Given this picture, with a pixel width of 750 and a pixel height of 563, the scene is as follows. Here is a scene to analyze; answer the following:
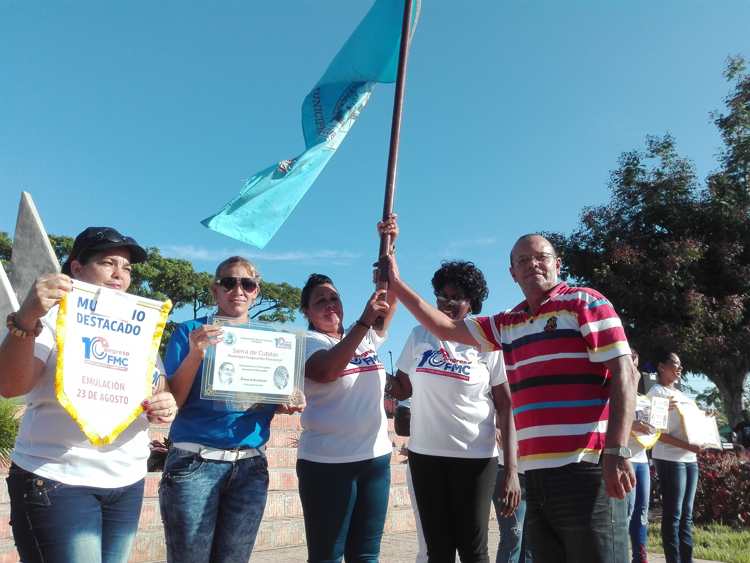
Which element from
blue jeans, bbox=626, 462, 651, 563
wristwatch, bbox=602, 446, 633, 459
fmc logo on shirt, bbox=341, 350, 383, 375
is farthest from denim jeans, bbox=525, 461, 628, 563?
blue jeans, bbox=626, 462, 651, 563

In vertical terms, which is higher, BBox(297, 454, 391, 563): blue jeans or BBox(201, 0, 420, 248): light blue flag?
BBox(201, 0, 420, 248): light blue flag

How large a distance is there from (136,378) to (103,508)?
50cm

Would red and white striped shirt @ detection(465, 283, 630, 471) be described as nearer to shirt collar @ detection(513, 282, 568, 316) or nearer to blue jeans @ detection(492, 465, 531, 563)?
shirt collar @ detection(513, 282, 568, 316)

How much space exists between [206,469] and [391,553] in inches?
158

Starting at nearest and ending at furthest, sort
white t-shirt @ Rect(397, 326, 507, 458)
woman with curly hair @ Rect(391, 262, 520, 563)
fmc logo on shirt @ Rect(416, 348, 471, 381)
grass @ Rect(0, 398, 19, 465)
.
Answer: woman with curly hair @ Rect(391, 262, 520, 563) → white t-shirt @ Rect(397, 326, 507, 458) → fmc logo on shirt @ Rect(416, 348, 471, 381) → grass @ Rect(0, 398, 19, 465)

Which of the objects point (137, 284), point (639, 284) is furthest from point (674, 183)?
point (137, 284)

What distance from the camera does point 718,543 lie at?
23.7 feet

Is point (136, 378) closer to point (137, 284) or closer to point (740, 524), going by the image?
point (740, 524)

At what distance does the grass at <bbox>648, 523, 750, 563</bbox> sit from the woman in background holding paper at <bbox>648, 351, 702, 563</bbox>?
125 centimetres

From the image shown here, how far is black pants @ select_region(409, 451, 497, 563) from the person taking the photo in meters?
3.39

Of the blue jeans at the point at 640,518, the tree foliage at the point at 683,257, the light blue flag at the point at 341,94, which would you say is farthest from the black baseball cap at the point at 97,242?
the tree foliage at the point at 683,257

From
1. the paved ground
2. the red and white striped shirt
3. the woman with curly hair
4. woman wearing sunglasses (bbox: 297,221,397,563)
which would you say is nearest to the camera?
the red and white striped shirt

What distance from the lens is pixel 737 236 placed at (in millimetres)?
17312

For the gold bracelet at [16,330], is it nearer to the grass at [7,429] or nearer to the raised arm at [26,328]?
the raised arm at [26,328]
